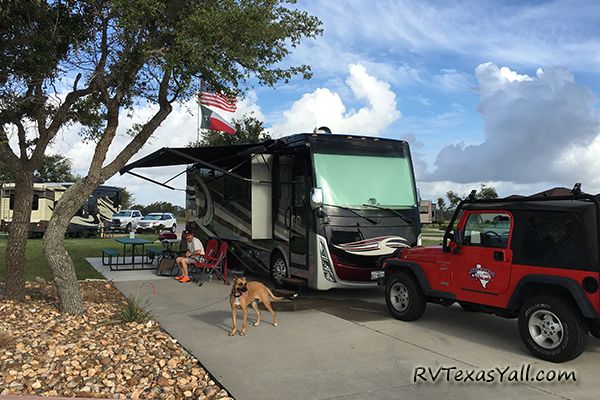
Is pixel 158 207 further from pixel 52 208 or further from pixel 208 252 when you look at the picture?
pixel 208 252

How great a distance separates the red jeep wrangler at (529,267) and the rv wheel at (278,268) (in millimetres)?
3256

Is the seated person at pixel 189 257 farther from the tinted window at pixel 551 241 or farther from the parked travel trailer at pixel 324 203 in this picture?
the tinted window at pixel 551 241

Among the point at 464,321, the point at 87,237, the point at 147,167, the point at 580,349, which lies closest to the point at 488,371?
the point at 580,349

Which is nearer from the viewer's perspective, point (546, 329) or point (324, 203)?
point (546, 329)

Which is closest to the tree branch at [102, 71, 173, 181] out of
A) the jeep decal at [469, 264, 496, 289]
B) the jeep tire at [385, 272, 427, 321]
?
the jeep tire at [385, 272, 427, 321]

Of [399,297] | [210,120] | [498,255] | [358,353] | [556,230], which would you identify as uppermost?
[210,120]

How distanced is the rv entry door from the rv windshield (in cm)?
41

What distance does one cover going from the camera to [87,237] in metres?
27.6

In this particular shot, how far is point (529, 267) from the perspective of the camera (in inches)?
216

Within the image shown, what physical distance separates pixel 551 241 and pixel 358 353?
7.88 feet

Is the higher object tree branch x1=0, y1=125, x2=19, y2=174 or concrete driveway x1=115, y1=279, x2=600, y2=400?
Result: tree branch x1=0, y1=125, x2=19, y2=174

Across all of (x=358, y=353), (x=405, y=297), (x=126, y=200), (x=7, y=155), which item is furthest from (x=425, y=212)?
(x=126, y=200)

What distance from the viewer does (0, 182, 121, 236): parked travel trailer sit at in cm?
2534

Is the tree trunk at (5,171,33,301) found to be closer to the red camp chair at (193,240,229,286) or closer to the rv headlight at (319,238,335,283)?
the red camp chair at (193,240,229,286)
